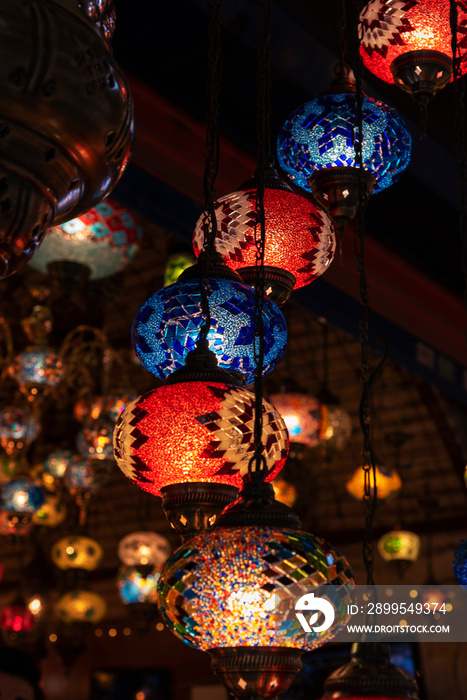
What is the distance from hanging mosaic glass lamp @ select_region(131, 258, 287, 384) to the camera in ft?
4.14

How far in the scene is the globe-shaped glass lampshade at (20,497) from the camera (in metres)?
4.33

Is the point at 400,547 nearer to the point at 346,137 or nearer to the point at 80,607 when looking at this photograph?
the point at 80,607

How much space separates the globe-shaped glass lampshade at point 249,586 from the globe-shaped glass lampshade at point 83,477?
3.41 metres

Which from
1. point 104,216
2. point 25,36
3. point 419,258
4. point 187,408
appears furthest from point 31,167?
point 419,258

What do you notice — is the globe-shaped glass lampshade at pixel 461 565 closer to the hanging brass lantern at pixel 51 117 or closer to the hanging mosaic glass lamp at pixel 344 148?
the hanging mosaic glass lamp at pixel 344 148

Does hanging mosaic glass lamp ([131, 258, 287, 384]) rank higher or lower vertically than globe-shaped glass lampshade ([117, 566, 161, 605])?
lower

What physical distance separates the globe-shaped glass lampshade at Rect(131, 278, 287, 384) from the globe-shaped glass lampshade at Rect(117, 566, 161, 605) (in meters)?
4.21

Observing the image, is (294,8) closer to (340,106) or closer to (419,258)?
(340,106)

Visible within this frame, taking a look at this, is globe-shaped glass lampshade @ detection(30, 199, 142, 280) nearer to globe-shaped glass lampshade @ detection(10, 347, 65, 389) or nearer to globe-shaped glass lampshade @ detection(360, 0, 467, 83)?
globe-shaped glass lampshade @ detection(10, 347, 65, 389)

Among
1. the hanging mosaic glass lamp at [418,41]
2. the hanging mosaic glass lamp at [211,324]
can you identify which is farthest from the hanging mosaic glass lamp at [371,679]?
the hanging mosaic glass lamp at [418,41]

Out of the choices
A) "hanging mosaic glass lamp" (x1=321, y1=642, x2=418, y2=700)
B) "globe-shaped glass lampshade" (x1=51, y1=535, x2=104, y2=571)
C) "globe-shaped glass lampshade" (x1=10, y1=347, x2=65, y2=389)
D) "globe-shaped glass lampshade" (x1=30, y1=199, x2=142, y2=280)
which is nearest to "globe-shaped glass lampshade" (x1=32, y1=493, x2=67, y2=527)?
"globe-shaped glass lampshade" (x1=51, y1=535, x2=104, y2=571)

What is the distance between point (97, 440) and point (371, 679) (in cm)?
318

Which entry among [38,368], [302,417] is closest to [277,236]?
[302,417]

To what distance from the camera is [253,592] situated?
0.95 m
